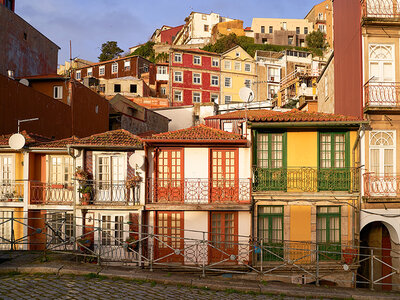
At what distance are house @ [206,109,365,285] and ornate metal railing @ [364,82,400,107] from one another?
114cm

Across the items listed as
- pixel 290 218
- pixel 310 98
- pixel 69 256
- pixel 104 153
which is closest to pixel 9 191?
pixel 104 153

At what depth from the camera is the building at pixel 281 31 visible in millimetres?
83812

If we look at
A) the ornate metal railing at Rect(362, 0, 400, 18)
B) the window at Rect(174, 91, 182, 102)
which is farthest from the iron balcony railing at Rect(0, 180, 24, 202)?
the window at Rect(174, 91, 182, 102)

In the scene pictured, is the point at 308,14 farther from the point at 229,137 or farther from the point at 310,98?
the point at 229,137

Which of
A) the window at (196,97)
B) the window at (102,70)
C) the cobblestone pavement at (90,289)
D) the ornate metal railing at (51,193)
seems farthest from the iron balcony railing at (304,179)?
the window at (102,70)

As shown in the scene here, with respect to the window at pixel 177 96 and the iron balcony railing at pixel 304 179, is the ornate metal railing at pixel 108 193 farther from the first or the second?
the window at pixel 177 96

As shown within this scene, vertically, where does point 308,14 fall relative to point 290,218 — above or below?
above

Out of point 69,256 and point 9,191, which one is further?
point 9,191

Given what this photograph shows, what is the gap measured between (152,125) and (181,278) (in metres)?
30.1

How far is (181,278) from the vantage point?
1152cm

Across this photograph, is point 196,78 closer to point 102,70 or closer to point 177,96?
point 177,96

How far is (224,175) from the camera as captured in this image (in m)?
17.6

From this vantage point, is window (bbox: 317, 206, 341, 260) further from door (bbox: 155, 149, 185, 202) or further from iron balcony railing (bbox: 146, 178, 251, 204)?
door (bbox: 155, 149, 185, 202)

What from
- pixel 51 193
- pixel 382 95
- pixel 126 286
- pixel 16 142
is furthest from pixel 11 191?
pixel 382 95
